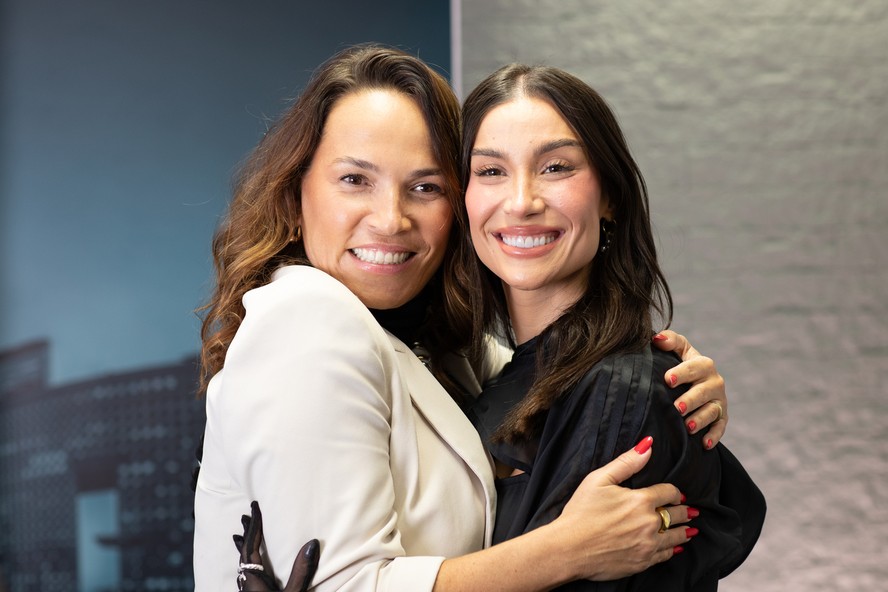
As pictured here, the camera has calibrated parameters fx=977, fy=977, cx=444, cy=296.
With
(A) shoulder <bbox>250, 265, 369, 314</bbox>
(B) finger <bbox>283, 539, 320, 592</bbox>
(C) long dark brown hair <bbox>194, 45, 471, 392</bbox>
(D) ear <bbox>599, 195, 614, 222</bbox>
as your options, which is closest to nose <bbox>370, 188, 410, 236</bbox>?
(C) long dark brown hair <bbox>194, 45, 471, 392</bbox>

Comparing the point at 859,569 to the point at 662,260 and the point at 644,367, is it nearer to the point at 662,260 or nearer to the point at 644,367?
the point at 662,260

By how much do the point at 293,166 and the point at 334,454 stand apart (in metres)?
0.64

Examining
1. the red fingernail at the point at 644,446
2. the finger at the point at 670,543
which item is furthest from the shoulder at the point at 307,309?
the finger at the point at 670,543

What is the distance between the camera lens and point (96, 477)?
3914 mm

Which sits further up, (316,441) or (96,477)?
(316,441)

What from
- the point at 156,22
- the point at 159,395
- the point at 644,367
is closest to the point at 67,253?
the point at 159,395

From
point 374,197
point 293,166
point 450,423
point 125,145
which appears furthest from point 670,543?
point 125,145

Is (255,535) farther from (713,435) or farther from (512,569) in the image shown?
(713,435)

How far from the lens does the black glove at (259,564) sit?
1421 millimetres

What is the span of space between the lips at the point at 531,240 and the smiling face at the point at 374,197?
18 centimetres

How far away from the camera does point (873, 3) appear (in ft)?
11.6

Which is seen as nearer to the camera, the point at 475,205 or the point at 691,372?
the point at 691,372

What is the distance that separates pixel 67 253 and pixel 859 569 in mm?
3215

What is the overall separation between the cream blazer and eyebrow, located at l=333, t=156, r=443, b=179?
26 cm
